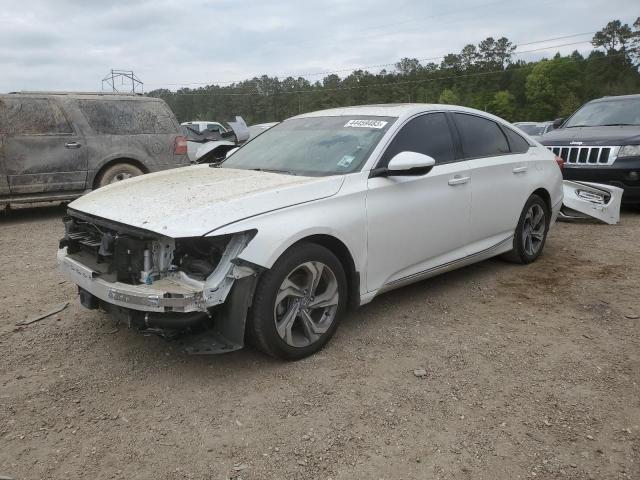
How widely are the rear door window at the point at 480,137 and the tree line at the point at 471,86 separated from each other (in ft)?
202

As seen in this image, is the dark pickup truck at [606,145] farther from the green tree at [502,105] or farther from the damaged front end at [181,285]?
the green tree at [502,105]

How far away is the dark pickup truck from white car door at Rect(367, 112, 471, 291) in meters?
4.78

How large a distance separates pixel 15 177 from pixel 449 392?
7178mm

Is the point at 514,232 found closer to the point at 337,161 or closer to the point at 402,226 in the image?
the point at 402,226

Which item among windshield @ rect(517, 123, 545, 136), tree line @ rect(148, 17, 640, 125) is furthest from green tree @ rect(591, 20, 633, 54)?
windshield @ rect(517, 123, 545, 136)

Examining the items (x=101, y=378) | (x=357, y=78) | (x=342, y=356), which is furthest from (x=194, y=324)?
(x=357, y=78)

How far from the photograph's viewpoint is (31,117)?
26.0 ft

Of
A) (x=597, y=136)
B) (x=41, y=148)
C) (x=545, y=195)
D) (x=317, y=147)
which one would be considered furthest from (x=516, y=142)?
(x=41, y=148)

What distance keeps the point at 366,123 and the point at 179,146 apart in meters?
5.67

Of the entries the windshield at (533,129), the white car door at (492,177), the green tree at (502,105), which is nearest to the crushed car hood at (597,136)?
the white car door at (492,177)

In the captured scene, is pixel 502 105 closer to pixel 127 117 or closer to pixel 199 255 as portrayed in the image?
pixel 127 117

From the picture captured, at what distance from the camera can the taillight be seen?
9055mm

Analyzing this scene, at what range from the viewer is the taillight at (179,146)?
356 inches

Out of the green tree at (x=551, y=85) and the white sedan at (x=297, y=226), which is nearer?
the white sedan at (x=297, y=226)
